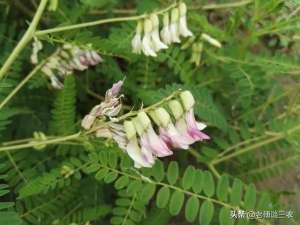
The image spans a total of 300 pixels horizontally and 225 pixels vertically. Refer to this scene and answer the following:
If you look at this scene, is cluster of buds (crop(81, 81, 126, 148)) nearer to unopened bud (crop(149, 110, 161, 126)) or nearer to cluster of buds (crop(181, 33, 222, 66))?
unopened bud (crop(149, 110, 161, 126))

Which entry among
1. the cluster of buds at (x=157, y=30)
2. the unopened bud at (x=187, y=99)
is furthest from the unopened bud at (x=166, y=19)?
the unopened bud at (x=187, y=99)

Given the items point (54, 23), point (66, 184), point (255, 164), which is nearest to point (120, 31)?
point (54, 23)

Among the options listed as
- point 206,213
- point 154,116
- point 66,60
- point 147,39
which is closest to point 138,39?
point 147,39

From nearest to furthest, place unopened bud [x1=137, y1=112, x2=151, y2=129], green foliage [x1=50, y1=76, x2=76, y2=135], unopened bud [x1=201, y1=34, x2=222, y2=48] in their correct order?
unopened bud [x1=137, y1=112, x2=151, y2=129]
green foliage [x1=50, y1=76, x2=76, y2=135]
unopened bud [x1=201, y1=34, x2=222, y2=48]

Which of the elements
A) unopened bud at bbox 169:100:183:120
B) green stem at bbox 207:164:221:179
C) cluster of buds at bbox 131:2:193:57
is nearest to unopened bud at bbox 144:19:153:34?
cluster of buds at bbox 131:2:193:57

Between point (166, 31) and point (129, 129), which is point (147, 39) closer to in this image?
point (166, 31)

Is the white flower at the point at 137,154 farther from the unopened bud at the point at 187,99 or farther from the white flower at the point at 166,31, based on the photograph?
the white flower at the point at 166,31
